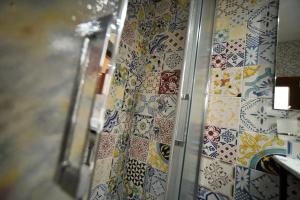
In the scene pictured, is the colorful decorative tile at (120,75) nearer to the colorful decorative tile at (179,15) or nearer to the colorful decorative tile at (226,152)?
the colorful decorative tile at (179,15)

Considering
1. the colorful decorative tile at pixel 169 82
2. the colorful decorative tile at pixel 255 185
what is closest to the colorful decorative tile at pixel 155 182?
the colorful decorative tile at pixel 255 185

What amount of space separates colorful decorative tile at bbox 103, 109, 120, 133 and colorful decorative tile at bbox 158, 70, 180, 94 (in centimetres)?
32

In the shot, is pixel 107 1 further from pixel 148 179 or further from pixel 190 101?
pixel 148 179

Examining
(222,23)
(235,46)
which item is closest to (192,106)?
(235,46)

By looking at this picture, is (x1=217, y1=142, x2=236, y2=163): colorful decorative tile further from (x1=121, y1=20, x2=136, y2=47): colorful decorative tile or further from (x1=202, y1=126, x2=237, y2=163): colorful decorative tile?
(x1=121, y1=20, x2=136, y2=47): colorful decorative tile

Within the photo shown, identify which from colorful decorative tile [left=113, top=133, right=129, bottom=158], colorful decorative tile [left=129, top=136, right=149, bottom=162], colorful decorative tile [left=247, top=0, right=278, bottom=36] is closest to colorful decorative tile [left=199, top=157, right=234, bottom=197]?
colorful decorative tile [left=129, top=136, right=149, bottom=162]

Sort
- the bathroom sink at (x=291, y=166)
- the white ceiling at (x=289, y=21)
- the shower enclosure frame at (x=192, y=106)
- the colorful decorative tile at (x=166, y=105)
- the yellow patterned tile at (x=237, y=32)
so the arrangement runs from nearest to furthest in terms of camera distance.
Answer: the bathroom sink at (x=291, y=166) → the shower enclosure frame at (x=192, y=106) → the white ceiling at (x=289, y=21) → the yellow patterned tile at (x=237, y=32) → the colorful decorative tile at (x=166, y=105)

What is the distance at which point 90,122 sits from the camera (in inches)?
8.8

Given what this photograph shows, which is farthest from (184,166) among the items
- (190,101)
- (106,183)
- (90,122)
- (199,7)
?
(199,7)

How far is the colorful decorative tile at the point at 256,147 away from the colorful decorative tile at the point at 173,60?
0.53 m

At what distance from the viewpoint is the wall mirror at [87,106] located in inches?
8.4

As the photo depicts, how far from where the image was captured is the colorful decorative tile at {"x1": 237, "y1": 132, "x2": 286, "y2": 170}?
0.74m

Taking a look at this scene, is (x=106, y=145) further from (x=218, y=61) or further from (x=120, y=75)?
(x=218, y=61)

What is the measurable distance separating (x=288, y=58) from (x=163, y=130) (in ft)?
2.37
